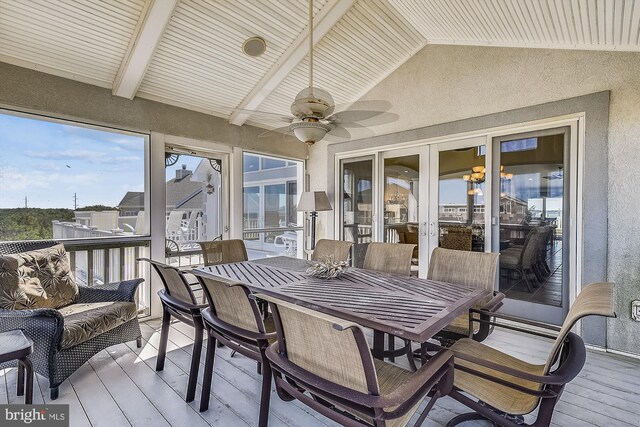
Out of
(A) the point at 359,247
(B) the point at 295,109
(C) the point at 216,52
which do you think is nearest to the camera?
(B) the point at 295,109

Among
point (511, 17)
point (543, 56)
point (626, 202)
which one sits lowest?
point (626, 202)

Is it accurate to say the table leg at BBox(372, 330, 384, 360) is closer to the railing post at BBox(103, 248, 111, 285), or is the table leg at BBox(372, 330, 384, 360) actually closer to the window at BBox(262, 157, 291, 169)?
the railing post at BBox(103, 248, 111, 285)

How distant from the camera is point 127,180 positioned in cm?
376

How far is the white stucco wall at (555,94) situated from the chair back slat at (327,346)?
3.04m

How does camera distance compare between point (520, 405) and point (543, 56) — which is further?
point (543, 56)

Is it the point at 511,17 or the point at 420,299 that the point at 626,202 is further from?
the point at 420,299

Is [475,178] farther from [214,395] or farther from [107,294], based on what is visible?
[107,294]

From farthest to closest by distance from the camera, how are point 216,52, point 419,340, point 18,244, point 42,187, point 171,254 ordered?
1. point 171,254
2. point 216,52
3. point 42,187
4. point 18,244
5. point 419,340

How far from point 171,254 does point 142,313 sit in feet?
2.49

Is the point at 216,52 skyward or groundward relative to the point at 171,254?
skyward

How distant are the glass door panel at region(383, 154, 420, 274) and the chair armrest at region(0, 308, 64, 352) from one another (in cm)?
379

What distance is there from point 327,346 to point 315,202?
348 cm

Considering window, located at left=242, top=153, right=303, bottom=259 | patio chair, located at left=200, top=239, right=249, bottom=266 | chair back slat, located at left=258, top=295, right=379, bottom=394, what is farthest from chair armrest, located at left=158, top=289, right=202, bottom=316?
window, located at left=242, top=153, right=303, bottom=259

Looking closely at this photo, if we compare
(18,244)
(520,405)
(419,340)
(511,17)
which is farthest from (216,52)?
(520,405)
